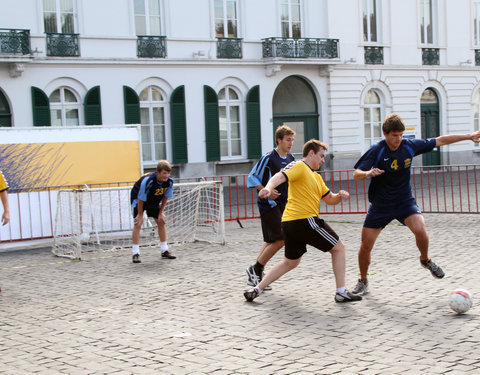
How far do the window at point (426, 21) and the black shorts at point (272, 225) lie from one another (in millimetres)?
28717

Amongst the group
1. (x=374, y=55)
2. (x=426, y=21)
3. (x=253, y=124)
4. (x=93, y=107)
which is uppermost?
(x=426, y=21)

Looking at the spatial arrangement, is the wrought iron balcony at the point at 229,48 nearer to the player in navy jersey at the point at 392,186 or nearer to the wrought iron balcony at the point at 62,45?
the wrought iron balcony at the point at 62,45

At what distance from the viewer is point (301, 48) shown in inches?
1216

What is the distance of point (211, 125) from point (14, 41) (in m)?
8.10

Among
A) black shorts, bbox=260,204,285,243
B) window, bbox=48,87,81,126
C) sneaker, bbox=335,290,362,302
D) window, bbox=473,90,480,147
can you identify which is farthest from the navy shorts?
window, bbox=473,90,480,147

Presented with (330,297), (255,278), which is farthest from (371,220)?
(255,278)

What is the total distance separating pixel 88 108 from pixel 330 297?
785 inches

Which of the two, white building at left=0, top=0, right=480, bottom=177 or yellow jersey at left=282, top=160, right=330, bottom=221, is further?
white building at left=0, top=0, right=480, bottom=177

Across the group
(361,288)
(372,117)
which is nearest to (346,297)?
(361,288)

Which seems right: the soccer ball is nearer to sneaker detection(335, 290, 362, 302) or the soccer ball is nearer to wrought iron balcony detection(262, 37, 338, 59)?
sneaker detection(335, 290, 362, 302)

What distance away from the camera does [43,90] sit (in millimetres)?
25828

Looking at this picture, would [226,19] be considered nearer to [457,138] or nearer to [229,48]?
[229,48]

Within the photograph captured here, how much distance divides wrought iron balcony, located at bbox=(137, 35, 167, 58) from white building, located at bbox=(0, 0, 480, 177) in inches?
2.1

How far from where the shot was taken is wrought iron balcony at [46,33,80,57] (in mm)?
25859
